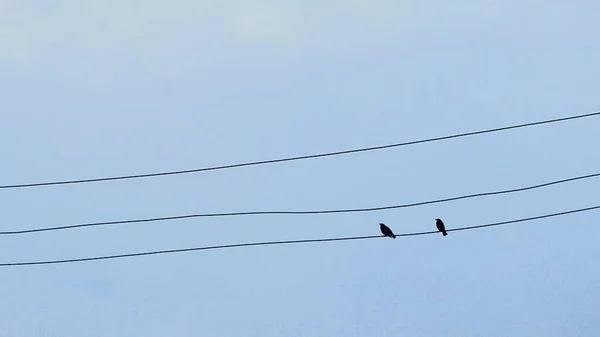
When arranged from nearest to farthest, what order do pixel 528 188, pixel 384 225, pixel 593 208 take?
pixel 528 188 < pixel 593 208 < pixel 384 225

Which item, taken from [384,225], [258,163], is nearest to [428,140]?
[258,163]

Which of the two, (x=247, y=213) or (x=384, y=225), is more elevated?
(x=247, y=213)

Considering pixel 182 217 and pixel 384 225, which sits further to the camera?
pixel 384 225

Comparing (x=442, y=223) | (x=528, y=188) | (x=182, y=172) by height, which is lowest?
(x=442, y=223)

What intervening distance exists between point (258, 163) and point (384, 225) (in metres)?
4.81

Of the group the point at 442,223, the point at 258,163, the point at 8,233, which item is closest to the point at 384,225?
the point at 442,223

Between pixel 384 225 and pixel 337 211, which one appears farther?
pixel 384 225

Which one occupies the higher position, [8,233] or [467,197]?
[8,233]

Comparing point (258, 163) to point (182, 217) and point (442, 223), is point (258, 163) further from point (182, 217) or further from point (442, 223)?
point (442, 223)

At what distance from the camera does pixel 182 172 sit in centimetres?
2412

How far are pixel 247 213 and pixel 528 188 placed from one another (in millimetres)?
4101

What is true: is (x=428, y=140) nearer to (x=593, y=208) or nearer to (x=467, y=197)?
(x=467, y=197)

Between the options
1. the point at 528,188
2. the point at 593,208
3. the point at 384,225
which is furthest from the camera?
the point at 384,225

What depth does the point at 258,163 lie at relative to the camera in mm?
23875
